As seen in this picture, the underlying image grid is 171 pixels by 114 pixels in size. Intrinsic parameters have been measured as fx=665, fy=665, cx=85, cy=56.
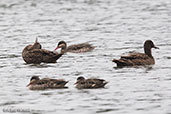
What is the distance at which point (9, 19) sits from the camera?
34.6m

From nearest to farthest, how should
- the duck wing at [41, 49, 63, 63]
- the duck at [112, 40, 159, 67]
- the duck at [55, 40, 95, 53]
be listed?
1. the duck at [112, 40, 159, 67]
2. the duck wing at [41, 49, 63, 63]
3. the duck at [55, 40, 95, 53]

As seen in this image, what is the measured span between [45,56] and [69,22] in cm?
1278

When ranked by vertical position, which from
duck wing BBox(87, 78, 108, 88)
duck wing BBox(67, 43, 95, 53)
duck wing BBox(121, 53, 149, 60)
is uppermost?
duck wing BBox(67, 43, 95, 53)

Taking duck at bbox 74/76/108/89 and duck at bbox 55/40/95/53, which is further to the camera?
duck at bbox 55/40/95/53

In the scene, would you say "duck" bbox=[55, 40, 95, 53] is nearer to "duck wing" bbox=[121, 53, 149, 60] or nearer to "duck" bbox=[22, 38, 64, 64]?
"duck" bbox=[22, 38, 64, 64]

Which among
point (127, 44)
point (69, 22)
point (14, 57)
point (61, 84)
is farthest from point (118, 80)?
point (69, 22)

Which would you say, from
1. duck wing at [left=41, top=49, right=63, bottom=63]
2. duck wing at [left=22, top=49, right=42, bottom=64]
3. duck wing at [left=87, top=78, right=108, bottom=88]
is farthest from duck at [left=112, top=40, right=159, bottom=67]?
duck wing at [left=87, top=78, right=108, bottom=88]

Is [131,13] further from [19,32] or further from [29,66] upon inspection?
[29,66]

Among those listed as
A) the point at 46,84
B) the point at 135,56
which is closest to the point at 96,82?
the point at 46,84

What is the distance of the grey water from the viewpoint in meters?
14.4

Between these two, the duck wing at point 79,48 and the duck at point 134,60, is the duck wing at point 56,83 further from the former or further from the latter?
the duck wing at point 79,48

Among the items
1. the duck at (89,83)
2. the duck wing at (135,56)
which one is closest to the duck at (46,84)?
the duck at (89,83)

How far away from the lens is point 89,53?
23.2m

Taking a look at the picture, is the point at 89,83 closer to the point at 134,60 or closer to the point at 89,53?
the point at 134,60
